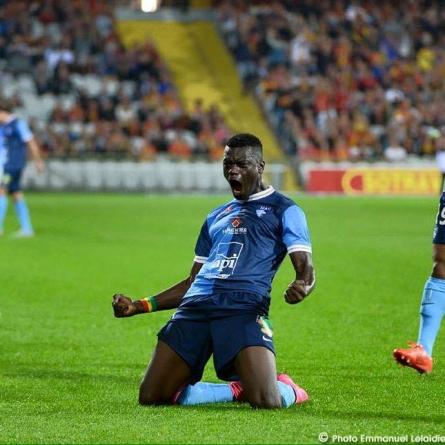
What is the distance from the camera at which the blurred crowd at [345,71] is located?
35500 mm

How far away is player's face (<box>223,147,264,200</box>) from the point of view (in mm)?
6738

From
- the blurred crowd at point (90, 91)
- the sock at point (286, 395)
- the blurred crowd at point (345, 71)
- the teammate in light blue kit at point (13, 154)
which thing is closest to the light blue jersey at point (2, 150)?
the teammate in light blue kit at point (13, 154)

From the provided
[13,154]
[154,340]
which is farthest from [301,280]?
[13,154]

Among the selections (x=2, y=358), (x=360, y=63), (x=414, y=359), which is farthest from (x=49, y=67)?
(x=414, y=359)

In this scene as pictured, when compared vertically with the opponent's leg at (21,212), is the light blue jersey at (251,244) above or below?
above

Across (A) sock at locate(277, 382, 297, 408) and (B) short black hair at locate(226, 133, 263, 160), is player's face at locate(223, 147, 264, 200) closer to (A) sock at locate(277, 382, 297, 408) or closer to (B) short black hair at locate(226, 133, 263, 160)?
(B) short black hair at locate(226, 133, 263, 160)

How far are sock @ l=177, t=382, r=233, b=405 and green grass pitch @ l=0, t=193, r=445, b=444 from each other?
0.14 m

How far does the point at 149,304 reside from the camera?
6.99 meters

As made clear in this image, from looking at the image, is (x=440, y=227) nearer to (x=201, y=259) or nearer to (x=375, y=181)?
(x=201, y=259)

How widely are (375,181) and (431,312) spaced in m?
26.9

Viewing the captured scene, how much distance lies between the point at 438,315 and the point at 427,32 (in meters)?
36.5

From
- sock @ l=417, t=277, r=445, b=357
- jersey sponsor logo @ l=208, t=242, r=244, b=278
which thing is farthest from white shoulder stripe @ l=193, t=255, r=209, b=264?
sock @ l=417, t=277, r=445, b=357

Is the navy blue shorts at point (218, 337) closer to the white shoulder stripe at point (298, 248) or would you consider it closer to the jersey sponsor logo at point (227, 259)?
the jersey sponsor logo at point (227, 259)

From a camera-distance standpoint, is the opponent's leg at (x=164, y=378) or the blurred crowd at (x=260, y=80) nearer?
the opponent's leg at (x=164, y=378)
